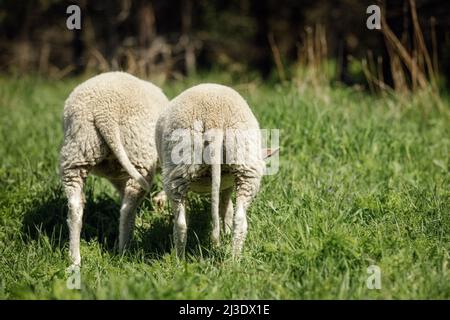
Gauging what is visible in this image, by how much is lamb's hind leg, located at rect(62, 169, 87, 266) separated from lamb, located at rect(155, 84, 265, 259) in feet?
2.61

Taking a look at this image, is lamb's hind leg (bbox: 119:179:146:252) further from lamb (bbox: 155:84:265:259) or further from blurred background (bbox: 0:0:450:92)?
blurred background (bbox: 0:0:450:92)

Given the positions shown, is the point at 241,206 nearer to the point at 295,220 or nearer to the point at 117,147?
the point at 295,220

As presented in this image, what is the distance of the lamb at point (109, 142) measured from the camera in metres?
4.14

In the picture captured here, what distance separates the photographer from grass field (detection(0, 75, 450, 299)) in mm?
3164

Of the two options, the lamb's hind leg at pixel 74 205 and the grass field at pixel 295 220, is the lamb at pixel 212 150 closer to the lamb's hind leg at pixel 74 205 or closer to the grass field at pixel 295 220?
the grass field at pixel 295 220

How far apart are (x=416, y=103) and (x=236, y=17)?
10.2m

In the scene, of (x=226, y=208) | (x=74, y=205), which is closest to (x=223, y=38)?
(x=226, y=208)

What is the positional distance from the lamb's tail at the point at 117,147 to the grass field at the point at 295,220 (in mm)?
559

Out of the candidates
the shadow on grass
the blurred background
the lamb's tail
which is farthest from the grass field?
the blurred background

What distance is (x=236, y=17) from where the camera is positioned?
1627 cm

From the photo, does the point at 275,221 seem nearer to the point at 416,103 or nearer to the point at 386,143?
the point at 386,143

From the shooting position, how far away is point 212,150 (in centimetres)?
349

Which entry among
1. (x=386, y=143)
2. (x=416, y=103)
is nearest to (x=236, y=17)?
(x=416, y=103)

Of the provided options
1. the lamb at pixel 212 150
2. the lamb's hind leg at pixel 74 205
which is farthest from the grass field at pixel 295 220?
the lamb at pixel 212 150
